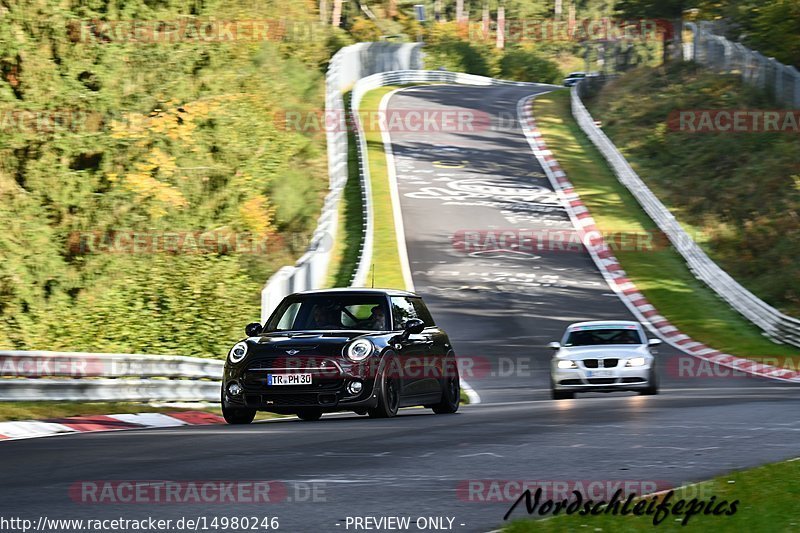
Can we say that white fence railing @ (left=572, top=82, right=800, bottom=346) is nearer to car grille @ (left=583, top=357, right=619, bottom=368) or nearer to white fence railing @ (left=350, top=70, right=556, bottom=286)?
car grille @ (left=583, top=357, right=619, bottom=368)

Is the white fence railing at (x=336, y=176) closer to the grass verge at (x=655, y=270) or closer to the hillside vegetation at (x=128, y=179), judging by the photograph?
the hillside vegetation at (x=128, y=179)

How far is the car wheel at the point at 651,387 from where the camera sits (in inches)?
854

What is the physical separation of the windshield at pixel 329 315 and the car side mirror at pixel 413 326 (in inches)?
9.5

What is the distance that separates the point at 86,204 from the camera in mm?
37406

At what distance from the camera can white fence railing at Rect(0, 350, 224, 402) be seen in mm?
17172

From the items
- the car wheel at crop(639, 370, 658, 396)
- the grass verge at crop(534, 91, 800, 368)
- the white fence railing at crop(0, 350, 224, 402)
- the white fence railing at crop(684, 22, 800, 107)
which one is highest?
the white fence railing at crop(684, 22, 800, 107)

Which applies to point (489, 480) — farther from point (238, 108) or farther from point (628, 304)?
point (238, 108)

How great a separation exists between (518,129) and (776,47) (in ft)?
39.6

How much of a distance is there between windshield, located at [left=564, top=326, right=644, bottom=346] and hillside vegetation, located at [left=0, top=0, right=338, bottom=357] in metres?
7.21

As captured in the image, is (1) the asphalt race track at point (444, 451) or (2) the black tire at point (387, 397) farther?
(2) the black tire at point (387, 397)

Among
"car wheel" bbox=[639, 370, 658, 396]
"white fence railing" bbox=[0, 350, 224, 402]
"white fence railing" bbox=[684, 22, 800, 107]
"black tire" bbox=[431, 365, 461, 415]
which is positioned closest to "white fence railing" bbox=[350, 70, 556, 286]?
"car wheel" bbox=[639, 370, 658, 396]

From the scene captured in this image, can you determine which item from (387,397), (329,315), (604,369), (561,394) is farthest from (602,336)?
(387,397)

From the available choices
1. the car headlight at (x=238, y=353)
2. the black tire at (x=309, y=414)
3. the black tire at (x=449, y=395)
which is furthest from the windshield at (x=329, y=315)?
the black tire at (x=449, y=395)

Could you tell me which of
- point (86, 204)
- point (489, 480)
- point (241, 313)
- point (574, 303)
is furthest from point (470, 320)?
point (489, 480)
